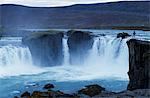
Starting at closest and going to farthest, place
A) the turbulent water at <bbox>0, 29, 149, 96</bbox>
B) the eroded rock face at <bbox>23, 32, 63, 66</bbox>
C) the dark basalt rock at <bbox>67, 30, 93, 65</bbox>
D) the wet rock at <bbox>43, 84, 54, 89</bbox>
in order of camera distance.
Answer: the wet rock at <bbox>43, 84, 54, 89</bbox> → the turbulent water at <bbox>0, 29, 149, 96</bbox> → the eroded rock face at <bbox>23, 32, 63, 66</bbox> → the dark basalt rock at <bbox>67, 30, 93, 65</bbox>

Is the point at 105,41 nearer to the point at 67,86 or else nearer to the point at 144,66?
the point at 67,86

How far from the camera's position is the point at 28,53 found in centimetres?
2662

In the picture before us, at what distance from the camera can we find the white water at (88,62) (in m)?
23.2

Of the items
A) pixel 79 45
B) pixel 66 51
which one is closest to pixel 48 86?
pixel 66 51

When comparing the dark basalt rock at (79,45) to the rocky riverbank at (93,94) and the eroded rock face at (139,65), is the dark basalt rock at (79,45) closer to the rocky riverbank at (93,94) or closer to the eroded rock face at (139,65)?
the rocky riverbank at (93,94)

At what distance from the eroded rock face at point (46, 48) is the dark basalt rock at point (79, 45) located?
0.97m

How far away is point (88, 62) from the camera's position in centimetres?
2667

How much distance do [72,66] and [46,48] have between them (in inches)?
94.4

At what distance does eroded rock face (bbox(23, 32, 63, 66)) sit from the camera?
2689 centimetres

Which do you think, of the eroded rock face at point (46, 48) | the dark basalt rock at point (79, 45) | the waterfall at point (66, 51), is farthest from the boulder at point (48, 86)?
the dark basalt rock at point (79, 45)

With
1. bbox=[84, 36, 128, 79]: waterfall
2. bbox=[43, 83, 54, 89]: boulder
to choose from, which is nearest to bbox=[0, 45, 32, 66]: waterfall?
bbox=[84, 36, 128, 79]: waterfall

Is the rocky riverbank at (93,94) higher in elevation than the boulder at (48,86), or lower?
higher

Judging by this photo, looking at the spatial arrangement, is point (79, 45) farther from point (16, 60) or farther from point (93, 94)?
point (93, 94)

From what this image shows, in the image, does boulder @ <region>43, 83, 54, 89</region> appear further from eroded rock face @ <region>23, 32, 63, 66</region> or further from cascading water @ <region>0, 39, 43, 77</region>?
eroded rock face @ <region>23, 32, 63, 66</region>
